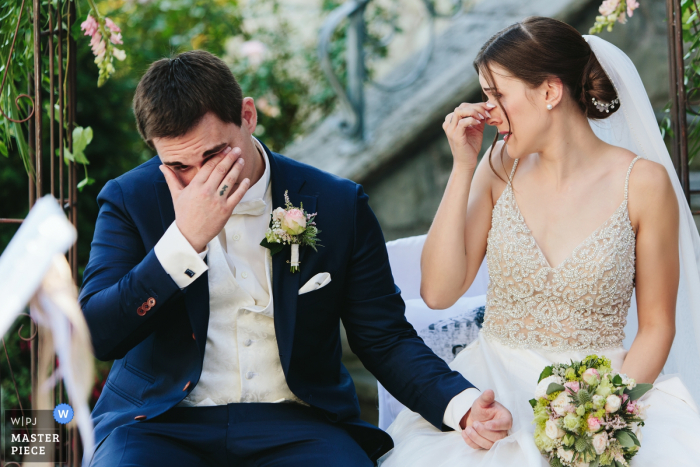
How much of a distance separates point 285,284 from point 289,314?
10 cm

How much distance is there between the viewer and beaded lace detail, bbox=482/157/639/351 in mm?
2383

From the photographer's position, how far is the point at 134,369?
227cm

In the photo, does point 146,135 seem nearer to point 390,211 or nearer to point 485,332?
point 485,332

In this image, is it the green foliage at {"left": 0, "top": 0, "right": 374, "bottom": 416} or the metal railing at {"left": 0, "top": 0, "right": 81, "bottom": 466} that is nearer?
the metal railing at {"left": 0, "top": 0, "right": 81, "bottom": 466}

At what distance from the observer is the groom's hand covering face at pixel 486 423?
2.04 meters

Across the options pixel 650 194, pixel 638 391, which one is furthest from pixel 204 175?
pixel 650 194

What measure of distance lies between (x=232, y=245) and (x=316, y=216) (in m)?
0.30

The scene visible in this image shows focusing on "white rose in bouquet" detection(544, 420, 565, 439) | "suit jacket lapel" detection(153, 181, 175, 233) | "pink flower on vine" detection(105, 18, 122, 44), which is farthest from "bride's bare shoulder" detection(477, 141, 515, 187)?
"pink flower on vine" detection(105, 18, 122, 44)

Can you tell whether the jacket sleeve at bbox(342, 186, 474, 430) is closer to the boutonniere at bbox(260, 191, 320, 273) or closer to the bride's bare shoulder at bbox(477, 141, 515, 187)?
the boutonniere at bbox(260, 191, 320, 273)

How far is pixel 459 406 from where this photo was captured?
2162 mm

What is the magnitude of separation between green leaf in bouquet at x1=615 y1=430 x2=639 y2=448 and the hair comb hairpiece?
1204 millimetres

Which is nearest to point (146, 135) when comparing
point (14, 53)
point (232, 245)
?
point (232, 245)

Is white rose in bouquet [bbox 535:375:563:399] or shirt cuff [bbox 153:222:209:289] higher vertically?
shirt cuff [bbox 153:222:209:289]

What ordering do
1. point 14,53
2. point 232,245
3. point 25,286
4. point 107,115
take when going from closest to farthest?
point 25,286 → point 232,245 → point 14,53 → point 107,115
